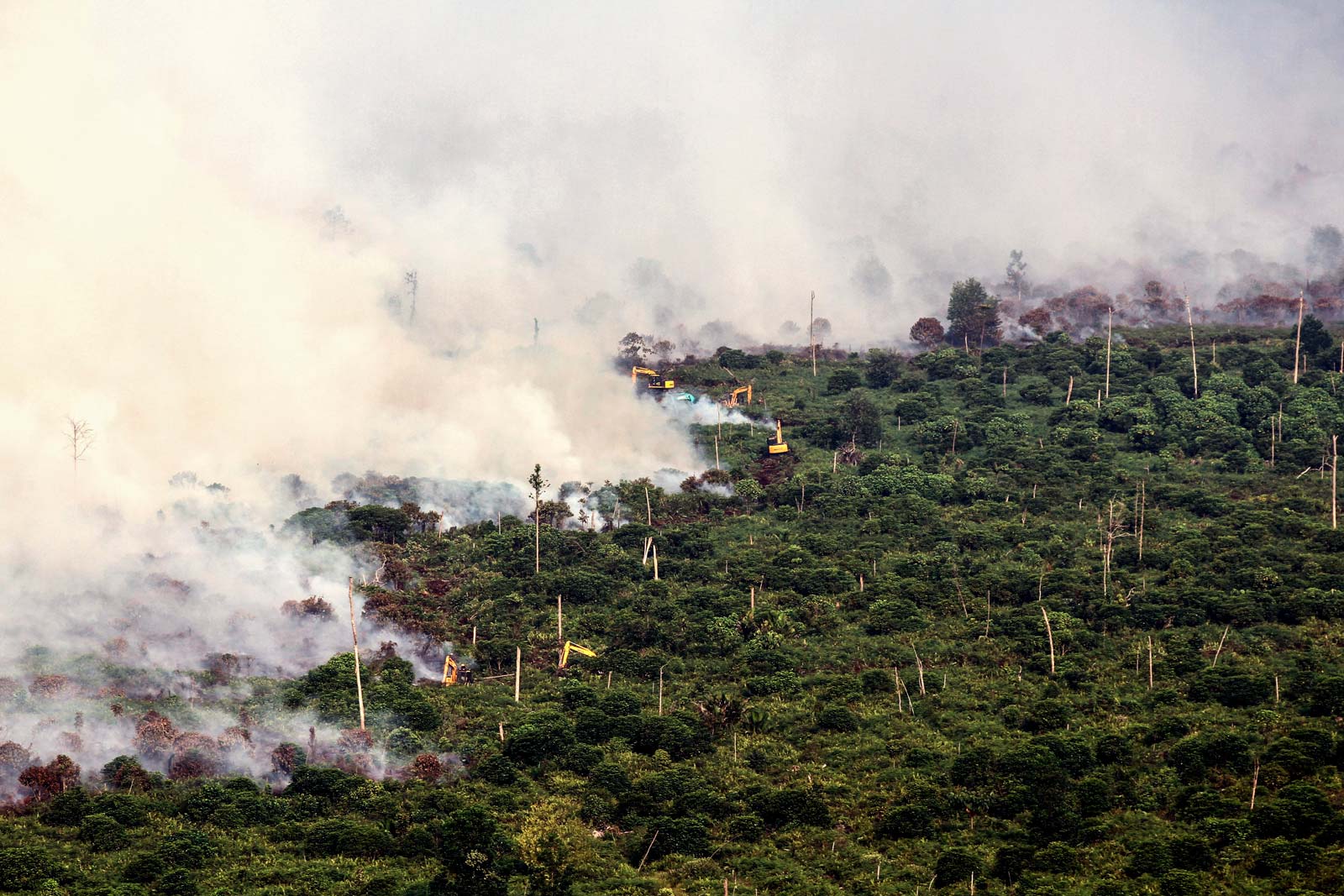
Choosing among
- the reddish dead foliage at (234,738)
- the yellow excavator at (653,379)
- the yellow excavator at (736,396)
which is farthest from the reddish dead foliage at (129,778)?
the yellow excavator at (736,396)

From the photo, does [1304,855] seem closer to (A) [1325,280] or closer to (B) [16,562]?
(B) [16,562]

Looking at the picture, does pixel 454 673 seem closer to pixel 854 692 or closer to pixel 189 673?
pixel 189 673

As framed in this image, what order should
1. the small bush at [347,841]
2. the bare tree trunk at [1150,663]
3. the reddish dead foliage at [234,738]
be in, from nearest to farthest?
the small bush at [347,841]
the reddish dead foliage at [234,738]
the bare tree trunk at [1150,663]

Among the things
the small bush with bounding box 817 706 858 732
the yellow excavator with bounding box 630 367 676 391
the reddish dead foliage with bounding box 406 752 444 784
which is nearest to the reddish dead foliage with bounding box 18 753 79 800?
the reddish dead foliage with bounding box 406 752 444 784

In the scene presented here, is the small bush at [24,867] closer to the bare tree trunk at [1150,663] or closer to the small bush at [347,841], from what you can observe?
the small bush at [347,841]

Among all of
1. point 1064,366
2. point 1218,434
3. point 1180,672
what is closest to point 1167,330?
point 1064,366

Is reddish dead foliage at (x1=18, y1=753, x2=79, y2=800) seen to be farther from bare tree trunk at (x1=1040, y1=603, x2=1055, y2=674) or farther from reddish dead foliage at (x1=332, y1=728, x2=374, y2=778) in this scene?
bare tree trunk at (x1=1040, y1=603, x2=1055, y2=674)

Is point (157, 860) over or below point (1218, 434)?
below
